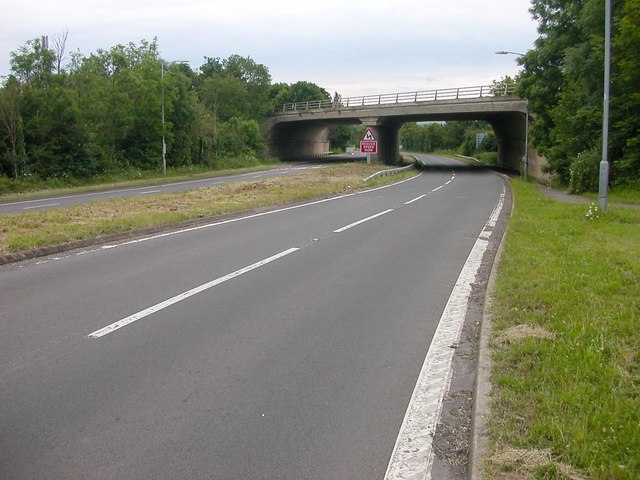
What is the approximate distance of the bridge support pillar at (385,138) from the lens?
58.4 m

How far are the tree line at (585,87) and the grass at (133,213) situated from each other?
1125 centimetres

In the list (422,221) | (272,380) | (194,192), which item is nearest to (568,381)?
(272,380)

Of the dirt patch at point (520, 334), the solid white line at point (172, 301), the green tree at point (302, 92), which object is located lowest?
the solid white line at point (172, 301)

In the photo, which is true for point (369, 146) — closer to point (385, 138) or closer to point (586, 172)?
point (385, 138)

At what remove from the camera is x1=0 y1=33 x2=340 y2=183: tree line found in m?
34.2

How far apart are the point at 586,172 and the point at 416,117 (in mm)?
32991

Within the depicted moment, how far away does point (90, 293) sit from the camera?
808cm

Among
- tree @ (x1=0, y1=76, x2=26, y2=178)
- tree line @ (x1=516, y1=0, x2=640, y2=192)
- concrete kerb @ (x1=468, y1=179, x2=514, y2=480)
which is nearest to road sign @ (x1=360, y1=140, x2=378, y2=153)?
tree line @ (x1=516, y1=0, x2=640, y2=192)

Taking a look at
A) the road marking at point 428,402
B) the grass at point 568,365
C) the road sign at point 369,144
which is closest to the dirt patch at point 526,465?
the grass at point 568,365

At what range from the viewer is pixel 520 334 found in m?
6.02

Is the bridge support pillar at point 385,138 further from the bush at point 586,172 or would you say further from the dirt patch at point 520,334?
the dirt patch at point 520,334

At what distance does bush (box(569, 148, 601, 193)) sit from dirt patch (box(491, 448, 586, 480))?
25.1m

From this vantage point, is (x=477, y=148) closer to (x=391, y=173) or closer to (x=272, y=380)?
(x=391, y=173)

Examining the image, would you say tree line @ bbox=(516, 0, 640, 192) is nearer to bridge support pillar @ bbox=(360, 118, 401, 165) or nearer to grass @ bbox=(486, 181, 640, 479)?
grass @ bbox=(486, 181, 640, 479)
